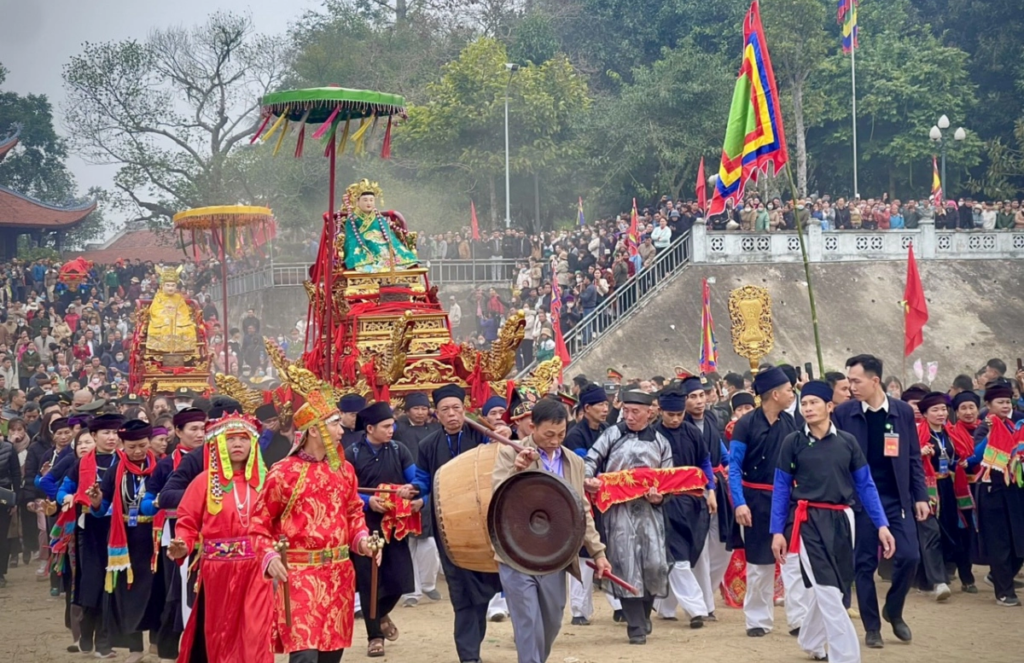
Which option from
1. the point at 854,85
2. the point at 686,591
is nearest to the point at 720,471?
the point at 686,591

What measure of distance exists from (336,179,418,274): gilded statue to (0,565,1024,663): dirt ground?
4.43m

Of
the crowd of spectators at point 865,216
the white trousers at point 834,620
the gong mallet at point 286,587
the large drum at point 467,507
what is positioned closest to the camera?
the gong mallet at point 286,587

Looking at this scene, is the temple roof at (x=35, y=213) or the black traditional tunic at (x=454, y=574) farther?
the temple roof at (x=35, y=213)

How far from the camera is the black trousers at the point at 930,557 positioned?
35.8ft

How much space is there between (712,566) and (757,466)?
1642 millimetres

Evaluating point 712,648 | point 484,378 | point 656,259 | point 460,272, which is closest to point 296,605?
point 712,648

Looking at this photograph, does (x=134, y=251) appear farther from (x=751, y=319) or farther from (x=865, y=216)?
(x=751, y=319)

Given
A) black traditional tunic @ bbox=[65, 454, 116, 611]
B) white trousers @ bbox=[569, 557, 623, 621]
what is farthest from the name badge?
black traditional tunic @ bbox=[65, 454, 116, 611]

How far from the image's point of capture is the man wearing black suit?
9.15 m

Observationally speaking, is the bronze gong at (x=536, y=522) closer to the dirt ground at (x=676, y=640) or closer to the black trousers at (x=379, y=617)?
the dirt ground at (x=676, y=640)

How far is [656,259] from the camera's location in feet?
101

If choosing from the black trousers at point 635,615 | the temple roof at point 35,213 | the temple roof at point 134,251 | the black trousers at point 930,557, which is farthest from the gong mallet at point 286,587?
the temple roof at point 134,251

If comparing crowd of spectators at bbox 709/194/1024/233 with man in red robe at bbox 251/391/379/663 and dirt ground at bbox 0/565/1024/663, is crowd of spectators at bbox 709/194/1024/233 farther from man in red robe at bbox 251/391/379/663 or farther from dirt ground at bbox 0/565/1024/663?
man in red robe at bbox 251/391/379/663

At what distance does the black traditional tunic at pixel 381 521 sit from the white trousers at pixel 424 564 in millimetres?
2215
